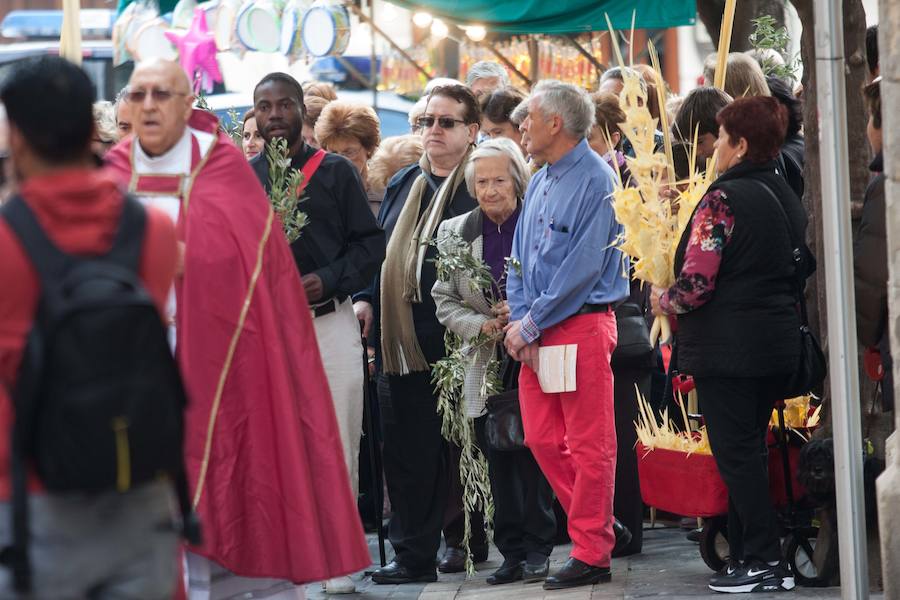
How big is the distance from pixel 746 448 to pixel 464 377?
1470 mm

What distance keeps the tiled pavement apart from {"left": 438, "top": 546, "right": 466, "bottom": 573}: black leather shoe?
0.25 feet

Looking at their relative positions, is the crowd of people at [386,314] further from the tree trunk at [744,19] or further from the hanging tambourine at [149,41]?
the hanging tambourine at [149,41]

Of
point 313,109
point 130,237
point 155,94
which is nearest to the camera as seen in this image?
point 130,237

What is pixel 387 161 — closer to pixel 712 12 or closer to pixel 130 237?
pixel 712 12

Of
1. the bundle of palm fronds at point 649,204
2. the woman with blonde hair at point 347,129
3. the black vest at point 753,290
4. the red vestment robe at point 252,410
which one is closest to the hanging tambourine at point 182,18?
the woman with blonde hair at point 347,129

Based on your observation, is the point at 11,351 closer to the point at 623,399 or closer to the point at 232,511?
the point at 232,511

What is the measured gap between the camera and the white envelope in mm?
7406

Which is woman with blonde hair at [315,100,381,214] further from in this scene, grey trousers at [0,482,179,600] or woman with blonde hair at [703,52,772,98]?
grey trousers at [0,482,179,600]

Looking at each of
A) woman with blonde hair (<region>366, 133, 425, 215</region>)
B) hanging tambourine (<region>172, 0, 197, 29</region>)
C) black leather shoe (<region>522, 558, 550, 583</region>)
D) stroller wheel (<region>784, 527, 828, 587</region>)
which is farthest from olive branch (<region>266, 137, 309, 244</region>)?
hanging tambourine (<region>172, 0, 197, 29</region>)

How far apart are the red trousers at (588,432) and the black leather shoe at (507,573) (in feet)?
1.41

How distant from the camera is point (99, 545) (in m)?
3.80

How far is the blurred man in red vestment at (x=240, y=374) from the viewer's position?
5.91 metres

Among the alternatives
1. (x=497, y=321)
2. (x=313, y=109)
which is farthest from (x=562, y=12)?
(x=497, y=321)

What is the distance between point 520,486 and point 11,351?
4.53 metres
